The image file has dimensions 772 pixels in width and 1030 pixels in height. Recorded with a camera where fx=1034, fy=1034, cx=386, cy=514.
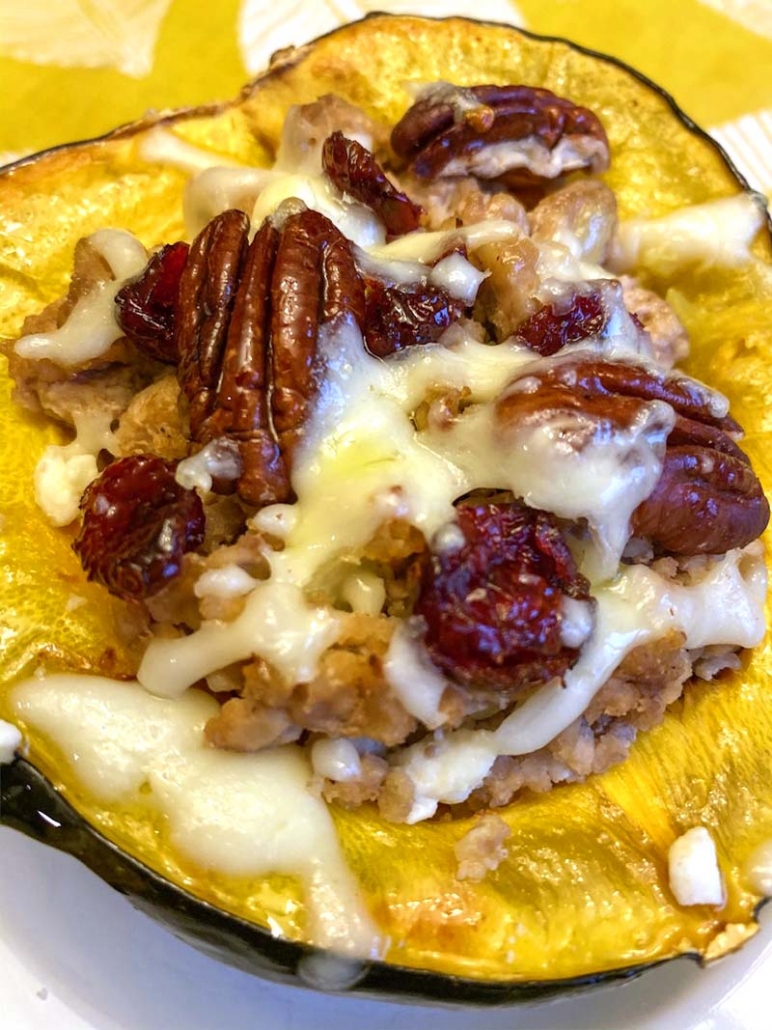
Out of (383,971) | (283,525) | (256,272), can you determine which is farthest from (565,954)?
(256,272)

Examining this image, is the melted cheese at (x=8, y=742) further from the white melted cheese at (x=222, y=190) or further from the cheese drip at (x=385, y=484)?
the white melted cheese at (x=222, y=190)

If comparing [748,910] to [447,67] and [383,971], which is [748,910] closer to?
[383,971]

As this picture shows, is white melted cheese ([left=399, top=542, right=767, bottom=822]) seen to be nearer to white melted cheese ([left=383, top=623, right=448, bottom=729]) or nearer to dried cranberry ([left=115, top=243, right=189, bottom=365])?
white melted cheese ([left=383, top=623, right=448, bottom=729])

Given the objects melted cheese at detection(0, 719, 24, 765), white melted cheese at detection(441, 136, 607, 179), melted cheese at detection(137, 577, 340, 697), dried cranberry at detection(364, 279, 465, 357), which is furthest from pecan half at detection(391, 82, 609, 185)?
melted cheese at detection(0, 719, 24, 765)

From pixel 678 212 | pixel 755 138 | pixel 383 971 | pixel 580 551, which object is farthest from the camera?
pixel 755 138

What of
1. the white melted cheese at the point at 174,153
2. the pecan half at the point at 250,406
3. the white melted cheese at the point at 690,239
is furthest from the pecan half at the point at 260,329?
the white melted cheese at the point at 690,239
